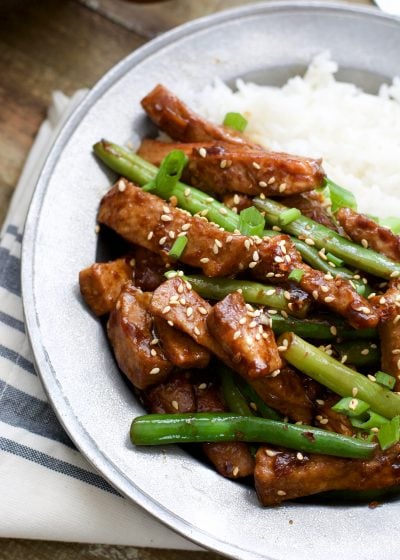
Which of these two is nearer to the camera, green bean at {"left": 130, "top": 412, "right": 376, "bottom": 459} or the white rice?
green bean at {"left": 130, "top": 412, "right": 376, "bottom": 459}

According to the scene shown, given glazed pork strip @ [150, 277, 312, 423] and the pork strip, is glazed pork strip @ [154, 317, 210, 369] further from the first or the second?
the pork strip

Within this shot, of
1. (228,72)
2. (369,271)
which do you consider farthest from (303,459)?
(228,72)

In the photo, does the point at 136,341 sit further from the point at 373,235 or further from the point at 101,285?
the point at 373,235

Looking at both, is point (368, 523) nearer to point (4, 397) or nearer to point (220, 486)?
point (220, 486)

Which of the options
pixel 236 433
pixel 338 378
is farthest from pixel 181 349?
pixel 338 378

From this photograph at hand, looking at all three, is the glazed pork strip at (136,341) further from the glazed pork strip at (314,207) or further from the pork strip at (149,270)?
the glazed pork strip at (314,207)

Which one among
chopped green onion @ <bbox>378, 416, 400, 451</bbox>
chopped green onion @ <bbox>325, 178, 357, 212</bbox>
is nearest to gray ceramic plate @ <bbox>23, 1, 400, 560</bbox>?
chopped green onion @ <bbox>378, 416, 400, 451</bbox>

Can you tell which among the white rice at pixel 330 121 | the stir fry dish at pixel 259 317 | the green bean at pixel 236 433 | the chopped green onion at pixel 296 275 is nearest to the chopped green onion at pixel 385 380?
the stir fry dish at pixel 259 317
